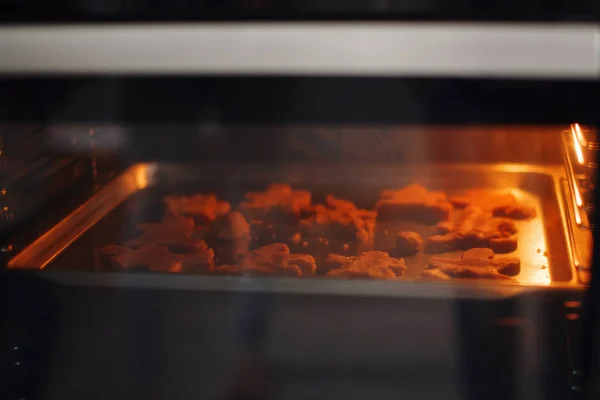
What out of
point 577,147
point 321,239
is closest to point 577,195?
point 577,147

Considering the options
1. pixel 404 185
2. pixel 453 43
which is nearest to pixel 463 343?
pixel 404 185

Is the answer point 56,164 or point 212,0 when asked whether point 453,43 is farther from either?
point 56,164

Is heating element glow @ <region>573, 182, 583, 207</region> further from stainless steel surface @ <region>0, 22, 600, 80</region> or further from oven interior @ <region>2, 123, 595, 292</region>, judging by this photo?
stainless steel surface @ <region>0, 22, 600, 80</region>

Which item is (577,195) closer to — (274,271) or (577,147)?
(577,147)

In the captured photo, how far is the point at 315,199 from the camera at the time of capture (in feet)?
2.46

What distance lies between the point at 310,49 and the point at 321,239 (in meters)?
0.28

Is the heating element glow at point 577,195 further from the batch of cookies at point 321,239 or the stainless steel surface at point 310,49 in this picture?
the stainless steel surface at point 310,49

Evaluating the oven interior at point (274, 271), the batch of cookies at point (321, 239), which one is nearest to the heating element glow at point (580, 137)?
the oven interior at point (274, 271)

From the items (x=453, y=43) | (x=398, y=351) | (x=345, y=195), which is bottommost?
(x=398, y=351)

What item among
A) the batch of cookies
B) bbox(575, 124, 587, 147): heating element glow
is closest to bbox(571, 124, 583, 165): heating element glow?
bbox(575, 124, 587, 147): heating element glow

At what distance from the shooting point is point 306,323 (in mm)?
643

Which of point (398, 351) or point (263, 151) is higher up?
point (263, 151)

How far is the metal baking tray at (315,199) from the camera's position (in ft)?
2.08

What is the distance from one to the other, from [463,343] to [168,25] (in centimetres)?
39
